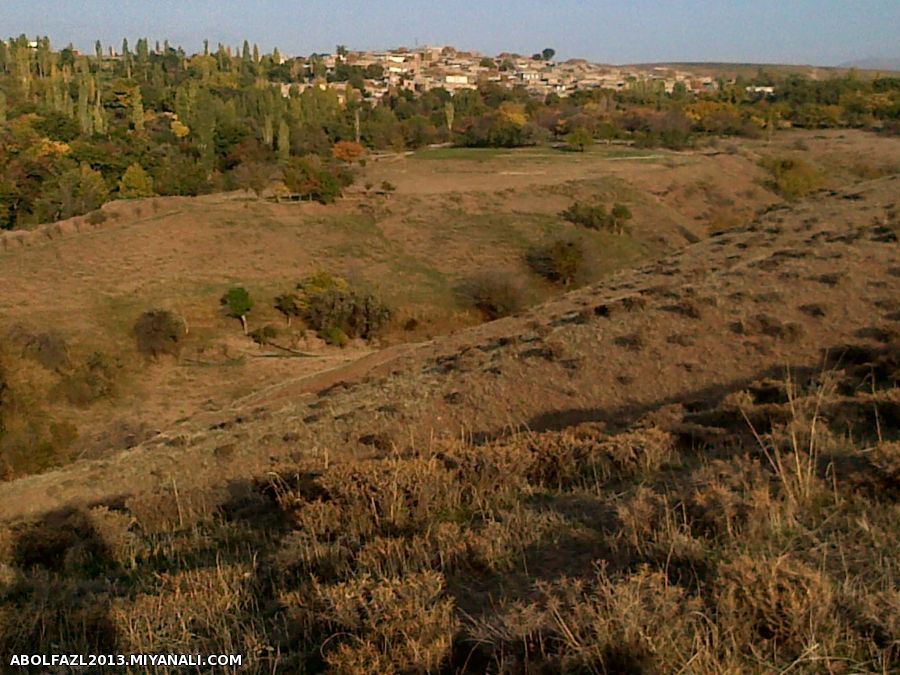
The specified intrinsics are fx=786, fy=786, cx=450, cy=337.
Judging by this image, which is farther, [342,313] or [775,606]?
[342,313]

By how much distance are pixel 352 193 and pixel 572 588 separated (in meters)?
53.2

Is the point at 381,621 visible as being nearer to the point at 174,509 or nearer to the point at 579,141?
the point at 174,509

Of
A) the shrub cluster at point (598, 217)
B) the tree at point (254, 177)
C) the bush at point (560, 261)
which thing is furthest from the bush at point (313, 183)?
the bush at point (560, 261)

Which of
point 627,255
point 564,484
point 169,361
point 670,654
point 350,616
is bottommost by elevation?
point 169,361

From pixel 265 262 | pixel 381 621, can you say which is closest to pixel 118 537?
pixel 381 621

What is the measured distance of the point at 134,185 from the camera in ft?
194

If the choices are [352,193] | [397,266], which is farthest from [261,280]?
[352,193]

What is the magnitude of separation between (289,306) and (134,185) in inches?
1158

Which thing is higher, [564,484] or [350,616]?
[350,616]

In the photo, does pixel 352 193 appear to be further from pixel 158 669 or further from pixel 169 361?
pixel 158 669

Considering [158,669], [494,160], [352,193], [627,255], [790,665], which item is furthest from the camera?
[494,160]

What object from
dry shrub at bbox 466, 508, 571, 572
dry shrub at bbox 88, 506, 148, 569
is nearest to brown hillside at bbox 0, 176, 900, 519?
dry shrub at bbox 88, 506, 148, 569

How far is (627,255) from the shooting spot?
150 ft

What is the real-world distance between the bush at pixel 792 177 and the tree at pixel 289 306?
127 ft
